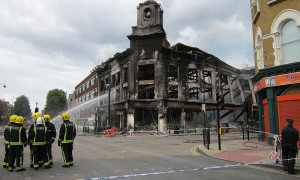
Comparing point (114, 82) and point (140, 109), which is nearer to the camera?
point (140, 109)

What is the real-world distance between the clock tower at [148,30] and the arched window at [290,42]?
2235cm

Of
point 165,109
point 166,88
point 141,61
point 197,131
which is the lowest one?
point 197,131

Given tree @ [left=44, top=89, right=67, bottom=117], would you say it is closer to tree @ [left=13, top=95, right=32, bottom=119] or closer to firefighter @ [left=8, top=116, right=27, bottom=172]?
tree @ [left=13, top=95, right=32, bottom=119]

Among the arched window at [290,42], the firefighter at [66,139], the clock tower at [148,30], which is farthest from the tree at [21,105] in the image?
the firefighter at [66,139]

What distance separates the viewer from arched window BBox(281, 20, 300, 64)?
15.3 metres

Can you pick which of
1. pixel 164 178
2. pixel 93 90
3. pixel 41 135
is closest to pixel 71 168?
pixel 41 135

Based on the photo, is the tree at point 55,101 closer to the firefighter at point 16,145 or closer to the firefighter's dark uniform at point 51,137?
the firefighter's dark uniform at point 51,137

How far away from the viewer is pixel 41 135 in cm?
941

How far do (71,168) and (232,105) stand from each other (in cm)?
3972

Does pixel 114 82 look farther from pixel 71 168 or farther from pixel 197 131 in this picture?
pixel 71 168

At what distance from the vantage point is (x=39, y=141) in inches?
368

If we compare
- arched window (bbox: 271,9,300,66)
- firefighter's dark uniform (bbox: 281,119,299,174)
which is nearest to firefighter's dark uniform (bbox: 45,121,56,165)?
firefighter's dark uniform (bbox: 281,119,299,174)

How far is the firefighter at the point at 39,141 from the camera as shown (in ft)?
30.2

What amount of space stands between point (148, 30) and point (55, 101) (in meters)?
86.7
